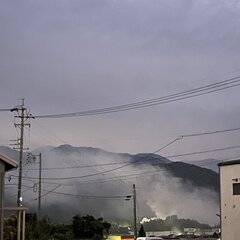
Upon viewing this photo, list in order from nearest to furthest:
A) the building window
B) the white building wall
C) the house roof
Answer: the house roof
the white building wall
the building window

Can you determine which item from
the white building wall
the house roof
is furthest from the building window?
the house roof

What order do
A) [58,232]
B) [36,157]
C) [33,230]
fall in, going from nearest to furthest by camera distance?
[33,230] → [58,232] → [36,157]

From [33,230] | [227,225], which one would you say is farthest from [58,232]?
[227,225]

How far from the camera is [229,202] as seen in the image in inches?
1372

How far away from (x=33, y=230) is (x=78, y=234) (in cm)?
1912

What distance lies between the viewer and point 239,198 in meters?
33.9

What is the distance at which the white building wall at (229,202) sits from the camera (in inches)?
1341

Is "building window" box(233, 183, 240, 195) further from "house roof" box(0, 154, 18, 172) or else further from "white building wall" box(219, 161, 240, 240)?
"house roof" box(0, 154, 18, 172)

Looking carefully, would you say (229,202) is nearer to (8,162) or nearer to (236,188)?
(236,188)

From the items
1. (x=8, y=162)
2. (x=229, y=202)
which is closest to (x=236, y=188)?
(x=229, y=202)

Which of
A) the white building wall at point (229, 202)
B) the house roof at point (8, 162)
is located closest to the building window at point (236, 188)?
the white building wall at point (229, 202)

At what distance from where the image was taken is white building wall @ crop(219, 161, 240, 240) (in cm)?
3406

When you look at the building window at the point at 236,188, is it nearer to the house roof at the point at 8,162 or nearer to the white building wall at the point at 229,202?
the white building wall at the point at 229,202

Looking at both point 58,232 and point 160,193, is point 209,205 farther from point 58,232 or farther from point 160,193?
point 58,232
